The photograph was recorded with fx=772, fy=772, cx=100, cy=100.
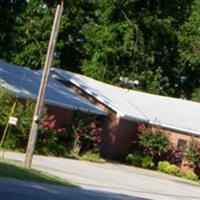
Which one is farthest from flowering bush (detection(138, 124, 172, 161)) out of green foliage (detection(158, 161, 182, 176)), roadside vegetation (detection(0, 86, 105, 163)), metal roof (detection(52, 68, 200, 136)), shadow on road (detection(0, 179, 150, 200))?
shadow on road (detection(0, 179, 150, 200))

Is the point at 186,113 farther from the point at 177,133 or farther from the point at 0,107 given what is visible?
the point at 0,107

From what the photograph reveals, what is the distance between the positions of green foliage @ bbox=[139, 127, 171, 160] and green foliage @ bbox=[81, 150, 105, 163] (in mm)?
4140

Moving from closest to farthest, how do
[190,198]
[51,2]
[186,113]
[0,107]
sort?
1. [51,2]
2. [190,198]
3. [0,107]
4. [186,113]

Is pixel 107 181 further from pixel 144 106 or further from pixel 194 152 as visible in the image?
pixel 144 106

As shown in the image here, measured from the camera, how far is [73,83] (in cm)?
4778

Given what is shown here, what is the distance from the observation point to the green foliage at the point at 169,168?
147 feet

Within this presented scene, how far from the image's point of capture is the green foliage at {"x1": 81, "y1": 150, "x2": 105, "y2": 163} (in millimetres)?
41453

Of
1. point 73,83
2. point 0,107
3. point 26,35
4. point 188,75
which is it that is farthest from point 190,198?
point 188,75

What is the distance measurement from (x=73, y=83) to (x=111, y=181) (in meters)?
18.2

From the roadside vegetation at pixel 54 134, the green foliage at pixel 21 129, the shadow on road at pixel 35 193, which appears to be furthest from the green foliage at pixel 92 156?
the shadow on road at pixel 35 193

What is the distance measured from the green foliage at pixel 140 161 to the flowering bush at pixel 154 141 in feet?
2.14

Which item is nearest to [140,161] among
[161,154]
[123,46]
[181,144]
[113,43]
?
[161,154]

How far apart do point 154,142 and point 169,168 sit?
217 centimetres

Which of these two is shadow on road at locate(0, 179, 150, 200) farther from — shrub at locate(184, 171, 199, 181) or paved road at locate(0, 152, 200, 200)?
shrub at locate(184, 171, 199, 181)
